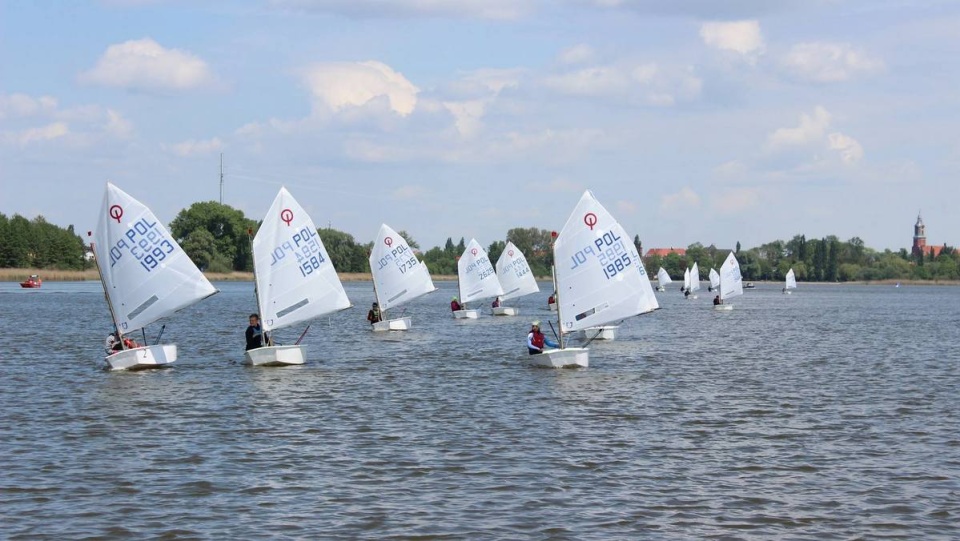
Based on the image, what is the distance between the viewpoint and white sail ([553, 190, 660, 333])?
37906 millimetres

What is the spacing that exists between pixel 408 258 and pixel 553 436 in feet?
123

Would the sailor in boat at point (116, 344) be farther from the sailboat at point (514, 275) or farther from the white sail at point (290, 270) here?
the sailboat at point (514, 275)

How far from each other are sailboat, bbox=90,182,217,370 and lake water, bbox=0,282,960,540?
181 centimetres

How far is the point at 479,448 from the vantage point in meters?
22.3

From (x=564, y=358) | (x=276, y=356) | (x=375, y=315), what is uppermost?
(x=375, y=315)

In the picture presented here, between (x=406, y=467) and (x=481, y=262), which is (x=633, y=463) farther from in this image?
(x=481, y=262)

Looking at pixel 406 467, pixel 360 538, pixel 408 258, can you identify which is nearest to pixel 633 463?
pixel 406 467

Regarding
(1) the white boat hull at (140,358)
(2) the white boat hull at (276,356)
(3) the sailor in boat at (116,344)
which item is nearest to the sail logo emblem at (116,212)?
(3) the sailor in boat at (116,344)

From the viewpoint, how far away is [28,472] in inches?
770

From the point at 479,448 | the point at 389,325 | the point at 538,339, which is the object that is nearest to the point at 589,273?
the point at 538,339

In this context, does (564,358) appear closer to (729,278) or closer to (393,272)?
(393,272)

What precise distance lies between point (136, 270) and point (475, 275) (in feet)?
138

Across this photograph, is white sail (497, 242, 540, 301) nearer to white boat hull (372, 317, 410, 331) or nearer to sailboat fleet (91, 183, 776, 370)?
white boat hull (372, 317, 410, 331)

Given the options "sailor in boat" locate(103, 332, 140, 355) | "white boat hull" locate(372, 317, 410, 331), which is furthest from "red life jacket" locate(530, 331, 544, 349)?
"white boat hull" locate(372, 317, 410, 331)
